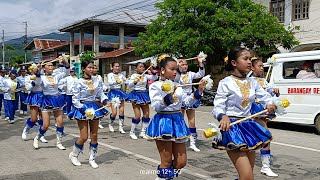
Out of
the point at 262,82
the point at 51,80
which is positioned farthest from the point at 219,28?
the point at 262,82

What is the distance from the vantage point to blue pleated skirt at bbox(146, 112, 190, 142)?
16.7 ft

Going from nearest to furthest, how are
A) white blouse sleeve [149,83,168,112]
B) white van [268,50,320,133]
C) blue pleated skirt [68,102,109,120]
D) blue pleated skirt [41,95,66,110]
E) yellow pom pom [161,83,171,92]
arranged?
yellow pom pom [161,83,171,92] < white blouse sleeve [149,83,168,112] < blue pleated skirt [68,102,109,120] < blue pleated skirt [41,95,66,110] < white van [268,50,320,133]

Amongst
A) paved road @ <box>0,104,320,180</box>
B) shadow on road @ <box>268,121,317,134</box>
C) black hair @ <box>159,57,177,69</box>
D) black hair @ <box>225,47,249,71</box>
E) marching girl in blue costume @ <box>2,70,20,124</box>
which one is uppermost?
black hair @ <box>225,47,249,71</box>

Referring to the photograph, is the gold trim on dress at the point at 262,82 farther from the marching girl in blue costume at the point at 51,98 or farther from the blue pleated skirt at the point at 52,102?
the blue pleated skirt at the point at 52,102

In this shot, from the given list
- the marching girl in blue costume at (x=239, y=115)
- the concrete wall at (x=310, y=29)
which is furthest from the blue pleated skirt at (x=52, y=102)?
the concrete wall at (x=310, y=29)

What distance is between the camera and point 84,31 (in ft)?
126

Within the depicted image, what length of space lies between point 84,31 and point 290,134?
100 feet

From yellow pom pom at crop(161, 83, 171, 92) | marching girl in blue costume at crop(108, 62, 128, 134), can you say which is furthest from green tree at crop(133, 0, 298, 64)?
yellow pom pom at crop(161, 83, 171, 92)

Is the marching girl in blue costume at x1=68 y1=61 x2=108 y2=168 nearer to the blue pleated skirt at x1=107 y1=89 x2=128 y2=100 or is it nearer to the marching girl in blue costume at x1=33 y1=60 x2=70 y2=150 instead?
the marching girl in blue costume at x1=33 y1=60 x2=70 y2=150

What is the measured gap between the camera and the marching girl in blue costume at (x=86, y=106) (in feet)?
22.6

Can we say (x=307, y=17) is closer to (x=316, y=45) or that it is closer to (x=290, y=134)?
(x=316, y=45)

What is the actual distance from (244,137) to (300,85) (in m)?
7.64

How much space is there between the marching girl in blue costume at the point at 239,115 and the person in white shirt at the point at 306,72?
273 inches

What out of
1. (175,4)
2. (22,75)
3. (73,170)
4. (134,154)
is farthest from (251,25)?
(73,170)
